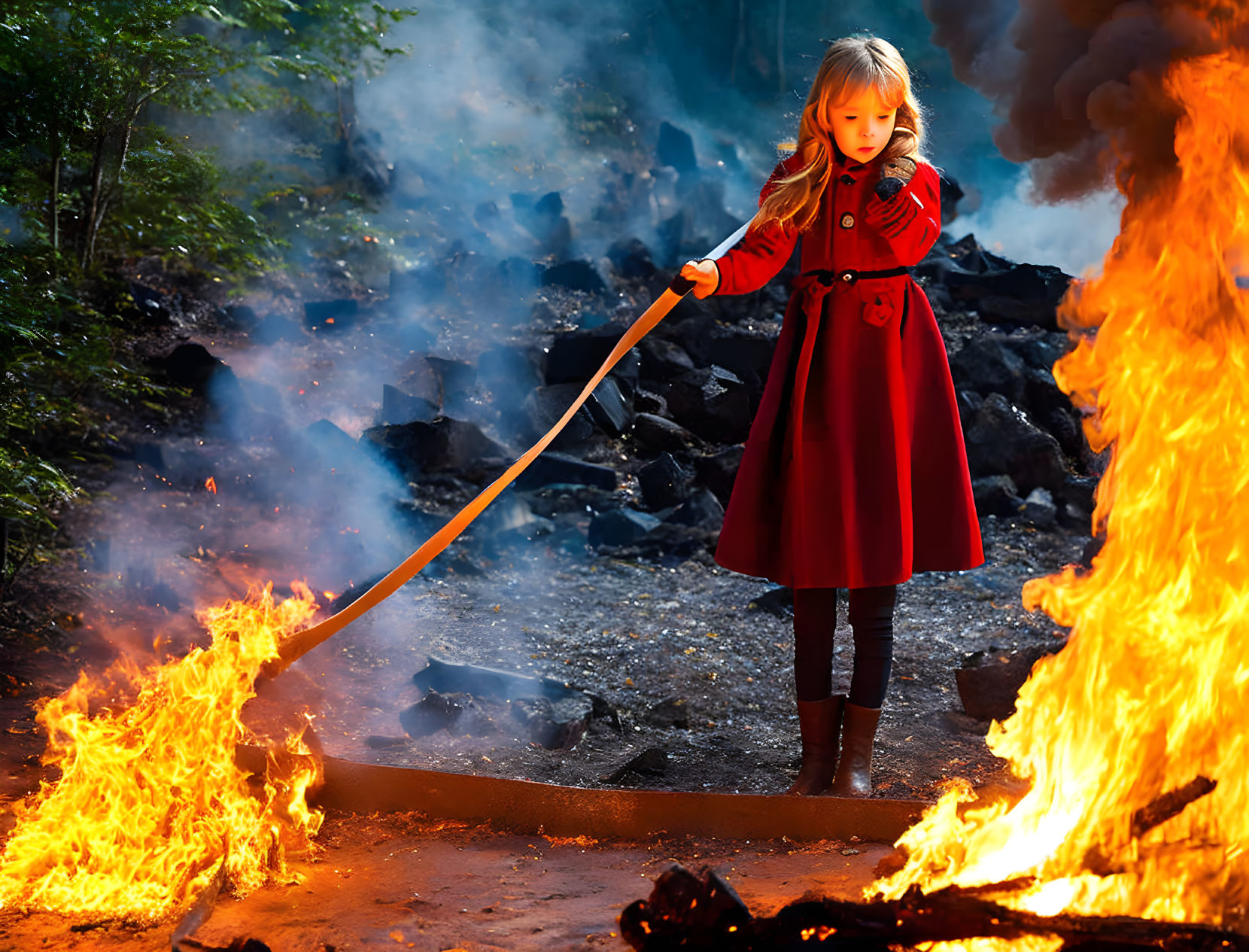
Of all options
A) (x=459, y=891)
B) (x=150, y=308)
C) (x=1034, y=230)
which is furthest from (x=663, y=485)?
(x=1034, y=230)

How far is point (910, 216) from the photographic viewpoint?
123 inches

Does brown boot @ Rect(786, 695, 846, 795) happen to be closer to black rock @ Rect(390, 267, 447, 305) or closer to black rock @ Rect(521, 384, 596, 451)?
black rock @ Rect(521, 384, 596, 451)

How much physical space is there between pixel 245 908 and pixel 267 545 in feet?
15.3

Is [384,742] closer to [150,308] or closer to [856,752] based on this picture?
[856,752]

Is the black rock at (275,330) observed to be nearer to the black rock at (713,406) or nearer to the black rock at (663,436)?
the black rock at (663,436)

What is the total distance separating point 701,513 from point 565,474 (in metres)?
1.43

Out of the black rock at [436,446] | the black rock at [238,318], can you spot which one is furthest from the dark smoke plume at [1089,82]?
the black rock at [238,318]

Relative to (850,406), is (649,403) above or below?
above

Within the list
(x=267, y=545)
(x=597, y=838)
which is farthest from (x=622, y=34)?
(x=597, y=838)

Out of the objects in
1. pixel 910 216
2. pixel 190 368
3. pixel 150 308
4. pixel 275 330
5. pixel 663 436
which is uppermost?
pixel 275 330

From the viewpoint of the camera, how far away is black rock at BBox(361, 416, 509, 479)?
847 cm

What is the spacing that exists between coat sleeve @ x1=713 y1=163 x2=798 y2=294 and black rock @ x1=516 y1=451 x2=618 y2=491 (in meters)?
5.27

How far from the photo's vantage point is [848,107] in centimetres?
311

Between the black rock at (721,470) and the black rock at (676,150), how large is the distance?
1106 centimetres
